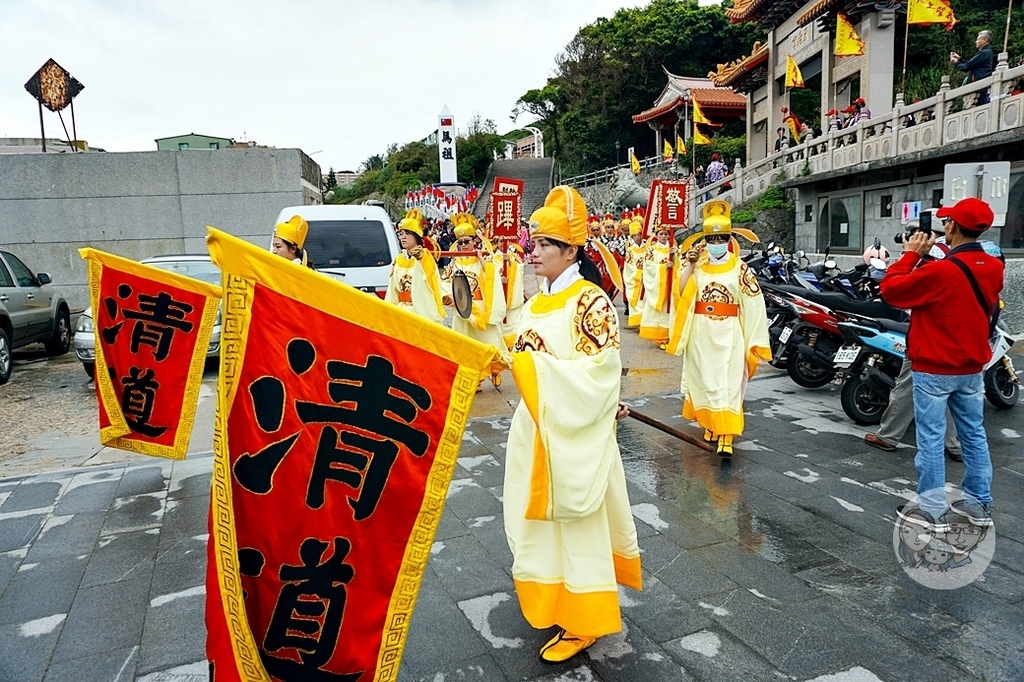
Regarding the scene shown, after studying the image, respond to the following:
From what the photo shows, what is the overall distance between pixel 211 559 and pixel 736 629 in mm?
2028

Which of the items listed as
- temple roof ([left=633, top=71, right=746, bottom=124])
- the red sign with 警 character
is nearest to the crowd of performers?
the red sign with 警 character

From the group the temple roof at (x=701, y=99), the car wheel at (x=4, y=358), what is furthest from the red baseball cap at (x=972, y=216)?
the temple roof at (x=701, y=99)

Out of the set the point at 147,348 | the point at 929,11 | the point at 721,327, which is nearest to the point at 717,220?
the point at 721,327

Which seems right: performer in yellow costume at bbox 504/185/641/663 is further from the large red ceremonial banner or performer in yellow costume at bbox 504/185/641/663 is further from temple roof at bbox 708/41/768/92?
temple roof at bbox 708/41/768/92

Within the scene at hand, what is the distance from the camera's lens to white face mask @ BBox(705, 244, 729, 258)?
16.7 ft

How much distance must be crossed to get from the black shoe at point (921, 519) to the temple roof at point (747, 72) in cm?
2284

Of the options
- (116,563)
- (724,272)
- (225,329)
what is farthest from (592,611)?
(724,272)

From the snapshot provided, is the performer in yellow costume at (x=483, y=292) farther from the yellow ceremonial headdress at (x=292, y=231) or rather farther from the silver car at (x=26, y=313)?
the silver car at (x=26, y=313)

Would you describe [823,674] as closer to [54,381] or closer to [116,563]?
[116,563]

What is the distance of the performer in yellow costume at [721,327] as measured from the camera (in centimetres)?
501

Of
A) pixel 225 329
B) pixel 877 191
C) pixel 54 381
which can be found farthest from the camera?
pixel 877 191

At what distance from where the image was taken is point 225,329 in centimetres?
171

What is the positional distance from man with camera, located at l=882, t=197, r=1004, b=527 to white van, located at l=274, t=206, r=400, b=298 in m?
6.62


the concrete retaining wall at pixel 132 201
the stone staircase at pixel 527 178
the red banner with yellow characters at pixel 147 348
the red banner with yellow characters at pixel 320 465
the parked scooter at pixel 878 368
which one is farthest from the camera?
the stone staircase at pixel 527 178
